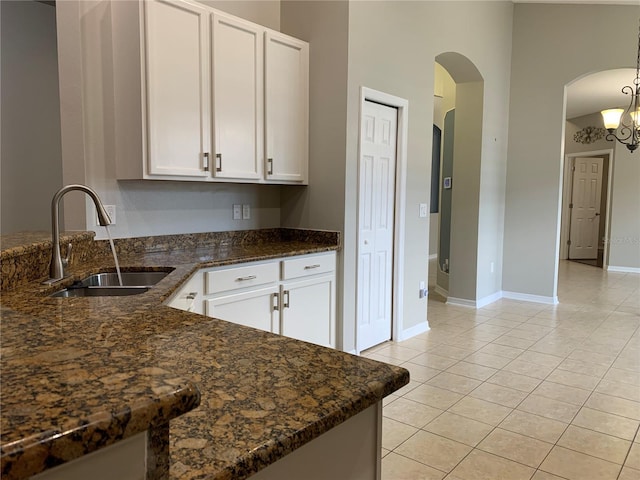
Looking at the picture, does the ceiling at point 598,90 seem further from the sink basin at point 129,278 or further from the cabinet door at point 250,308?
the sink basin at point 129,278

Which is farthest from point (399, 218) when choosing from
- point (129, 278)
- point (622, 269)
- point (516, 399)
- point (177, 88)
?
point (622, 269)

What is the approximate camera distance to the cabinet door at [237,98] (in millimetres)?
2971

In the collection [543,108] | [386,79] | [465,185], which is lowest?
[465,185]

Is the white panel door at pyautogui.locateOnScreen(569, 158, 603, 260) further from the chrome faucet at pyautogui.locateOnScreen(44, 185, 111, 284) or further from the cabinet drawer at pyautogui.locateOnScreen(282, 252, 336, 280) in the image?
the chrome faucet at pyautogui.locateOnScreen(44, 185, 111, 284)

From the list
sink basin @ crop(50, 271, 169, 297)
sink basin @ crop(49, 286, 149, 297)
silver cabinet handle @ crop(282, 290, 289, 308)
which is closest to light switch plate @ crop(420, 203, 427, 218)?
silver cabinet handle @ crop(282, 290, 289, 308)

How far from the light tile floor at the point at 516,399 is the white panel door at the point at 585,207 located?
17.1 ft

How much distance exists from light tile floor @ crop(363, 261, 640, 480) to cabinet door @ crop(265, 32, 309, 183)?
164cm

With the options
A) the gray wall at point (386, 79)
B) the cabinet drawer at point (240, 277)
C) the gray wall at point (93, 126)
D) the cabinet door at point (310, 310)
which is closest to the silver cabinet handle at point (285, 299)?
the cabinet door at point (310, 310)

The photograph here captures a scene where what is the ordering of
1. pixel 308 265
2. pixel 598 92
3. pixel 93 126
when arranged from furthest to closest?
pixel 598 92 < pixel 308 265 < pixel 93 126

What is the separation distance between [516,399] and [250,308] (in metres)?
1.76

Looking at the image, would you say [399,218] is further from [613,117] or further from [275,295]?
[613,117]

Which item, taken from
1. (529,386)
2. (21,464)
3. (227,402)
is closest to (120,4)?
(227,402)

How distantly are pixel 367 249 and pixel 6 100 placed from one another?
293 cm

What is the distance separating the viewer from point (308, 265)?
326 cm
